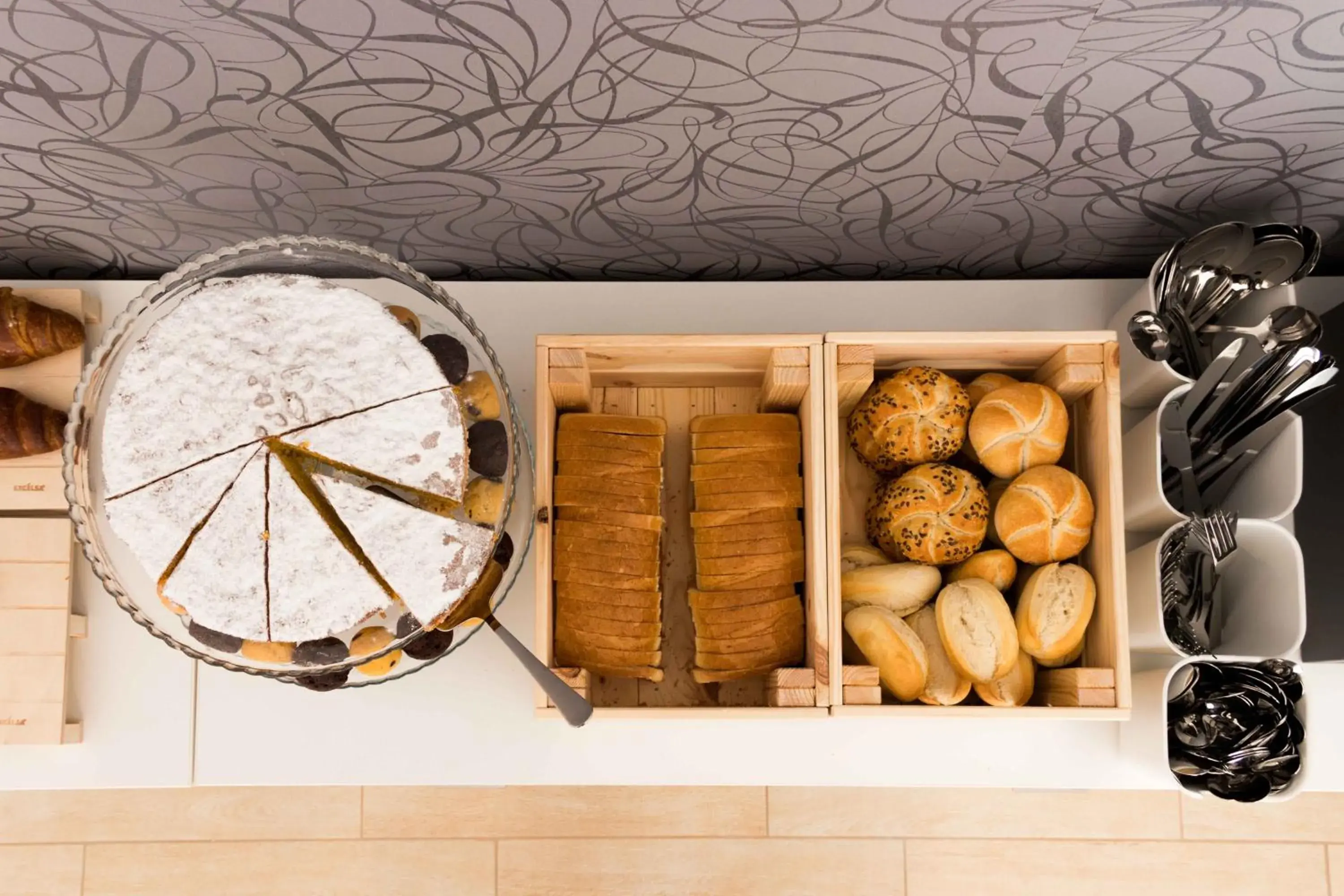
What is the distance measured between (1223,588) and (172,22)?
1.32 meters

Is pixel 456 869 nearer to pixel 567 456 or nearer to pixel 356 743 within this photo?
pixel 356 743

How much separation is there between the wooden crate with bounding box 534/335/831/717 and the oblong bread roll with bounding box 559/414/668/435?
26 mm

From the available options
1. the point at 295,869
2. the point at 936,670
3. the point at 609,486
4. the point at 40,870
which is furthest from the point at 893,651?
the point at 40,870

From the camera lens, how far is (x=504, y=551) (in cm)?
98

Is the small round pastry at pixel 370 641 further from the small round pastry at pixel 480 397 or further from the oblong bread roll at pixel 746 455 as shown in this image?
the oblong bread roll at pixel 746 455

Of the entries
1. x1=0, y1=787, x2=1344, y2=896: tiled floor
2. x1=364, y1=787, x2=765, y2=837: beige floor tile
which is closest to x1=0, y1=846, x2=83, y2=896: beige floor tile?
x1=0, y1=787, x2=1344, y2=896: tiled floor

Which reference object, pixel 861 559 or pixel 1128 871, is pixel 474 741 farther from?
pixel 1128 871

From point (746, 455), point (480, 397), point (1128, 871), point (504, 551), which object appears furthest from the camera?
point (1128, 871)

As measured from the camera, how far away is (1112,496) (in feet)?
3.44

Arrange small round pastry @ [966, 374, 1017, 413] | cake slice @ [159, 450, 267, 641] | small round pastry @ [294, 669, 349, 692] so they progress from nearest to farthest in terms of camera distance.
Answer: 1. cake slice @ [159, 450, 267, 641]
2. small round pastry @ [294, 669, 349, 692]
3. small round pastry @ [966, 374, 1017, 413]

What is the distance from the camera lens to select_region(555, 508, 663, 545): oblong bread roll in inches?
41.1

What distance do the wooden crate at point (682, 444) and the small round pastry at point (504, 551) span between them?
5 cm

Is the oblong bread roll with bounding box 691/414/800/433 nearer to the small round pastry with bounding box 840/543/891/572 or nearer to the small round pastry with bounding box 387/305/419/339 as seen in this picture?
the small round pastry with bounding box 840/543/891/572

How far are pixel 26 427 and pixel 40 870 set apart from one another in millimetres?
1074
